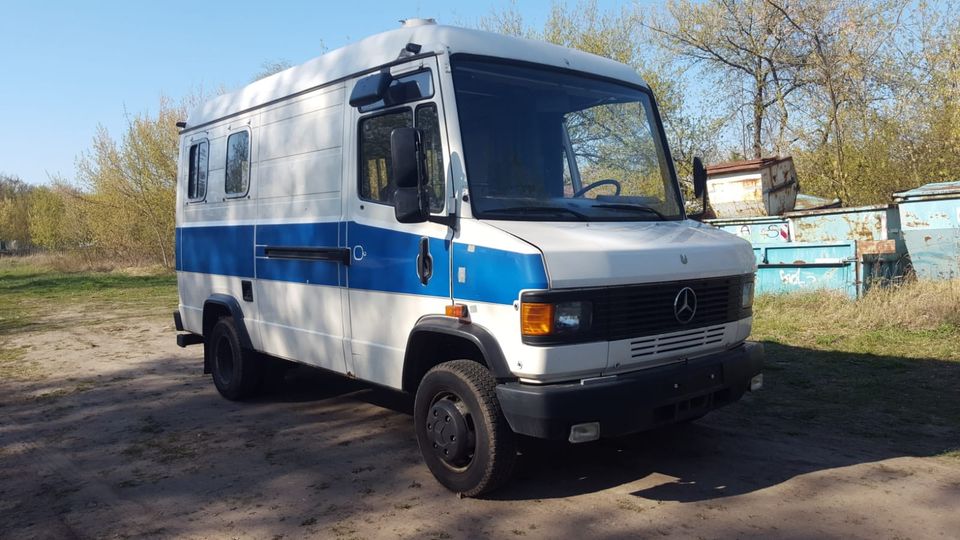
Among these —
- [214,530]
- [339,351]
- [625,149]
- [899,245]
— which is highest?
[625,149]

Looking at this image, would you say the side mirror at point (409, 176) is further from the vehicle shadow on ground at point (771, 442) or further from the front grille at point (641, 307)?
the vehicle shadow on ground at point (771, 442)

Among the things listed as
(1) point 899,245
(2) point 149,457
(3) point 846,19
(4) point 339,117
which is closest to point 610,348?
(4) point 339,117

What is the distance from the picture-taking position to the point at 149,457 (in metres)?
5.54

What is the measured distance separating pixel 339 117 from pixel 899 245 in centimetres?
882

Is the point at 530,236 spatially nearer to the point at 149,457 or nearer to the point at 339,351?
the point at 339,351

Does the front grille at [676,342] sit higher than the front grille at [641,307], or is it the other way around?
the front grille at [641,307]

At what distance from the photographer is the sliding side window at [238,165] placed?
671cm

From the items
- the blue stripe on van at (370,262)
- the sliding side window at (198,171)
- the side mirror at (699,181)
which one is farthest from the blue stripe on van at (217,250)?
the side mirror at (699,181)

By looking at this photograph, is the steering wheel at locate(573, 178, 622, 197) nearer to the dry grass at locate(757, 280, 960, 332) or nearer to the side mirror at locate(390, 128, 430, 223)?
the side mirror at locate(390, 128, 430, 223)

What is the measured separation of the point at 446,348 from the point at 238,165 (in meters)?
3.27

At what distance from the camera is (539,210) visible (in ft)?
14.9

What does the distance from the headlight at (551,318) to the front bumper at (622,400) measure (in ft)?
1.03

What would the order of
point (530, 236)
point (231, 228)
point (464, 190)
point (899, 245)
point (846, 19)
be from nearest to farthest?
1. point (530, 236)
2. point (464, 190)
3. point (231, 228)
4. point (899, 245)
5. point (846, 19)

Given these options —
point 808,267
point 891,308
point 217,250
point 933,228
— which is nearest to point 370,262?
point 217,250
